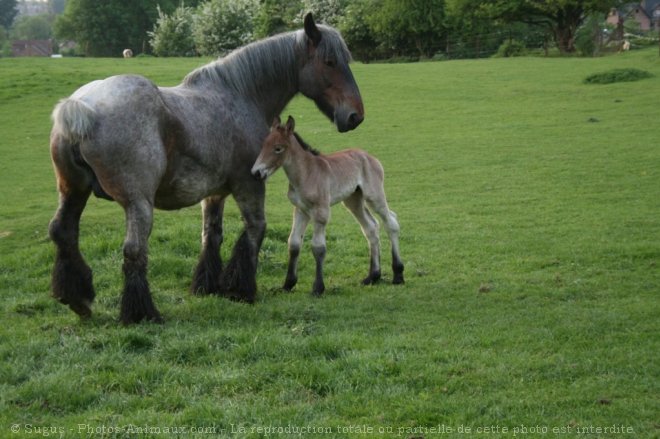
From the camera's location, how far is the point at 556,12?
46.1m

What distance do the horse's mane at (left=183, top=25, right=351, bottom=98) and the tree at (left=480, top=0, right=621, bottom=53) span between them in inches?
1571

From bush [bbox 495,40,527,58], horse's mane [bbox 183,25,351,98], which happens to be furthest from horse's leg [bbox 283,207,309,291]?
bush [bbox 495,40,527,58]

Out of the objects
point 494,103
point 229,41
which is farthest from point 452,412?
point 229,41

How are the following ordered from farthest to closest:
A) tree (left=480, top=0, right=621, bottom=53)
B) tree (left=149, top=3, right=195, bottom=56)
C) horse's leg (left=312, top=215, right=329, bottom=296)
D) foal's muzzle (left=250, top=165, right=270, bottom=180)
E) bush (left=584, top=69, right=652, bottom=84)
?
tree (left=149, top=3, right=195, bottom=56)
tree (left=480, top=0, right=621, bottom=53)
bush (left=584, top=69, right=652, bottom=84)
horse's leg (left=312, top=215, right=329, bottom=296)
foal's muzzle (left=250, top=165, right=270, bottom=180)

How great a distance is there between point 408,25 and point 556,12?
9.19 m

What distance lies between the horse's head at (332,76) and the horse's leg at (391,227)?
48.9 inches

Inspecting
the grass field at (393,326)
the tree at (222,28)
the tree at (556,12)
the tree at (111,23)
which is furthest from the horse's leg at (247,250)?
the tree at (111,23)

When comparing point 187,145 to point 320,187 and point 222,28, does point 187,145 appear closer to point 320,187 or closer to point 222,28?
point 320,187

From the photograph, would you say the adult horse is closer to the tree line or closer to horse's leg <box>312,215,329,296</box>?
horse's leg <box>312,215,329,296</box>

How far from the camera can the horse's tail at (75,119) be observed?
6.49m

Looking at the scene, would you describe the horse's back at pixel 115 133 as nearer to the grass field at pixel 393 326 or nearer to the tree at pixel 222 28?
the grass field at pixel 393 326

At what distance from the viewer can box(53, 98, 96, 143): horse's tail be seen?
6.49 metres

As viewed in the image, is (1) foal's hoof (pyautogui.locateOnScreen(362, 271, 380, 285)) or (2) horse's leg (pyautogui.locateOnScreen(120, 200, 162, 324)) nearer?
(2) horse's leg (pyautogui.locateOnScreen(120, 200, 162, 324))

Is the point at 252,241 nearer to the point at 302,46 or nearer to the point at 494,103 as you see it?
the point at 302,46
